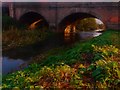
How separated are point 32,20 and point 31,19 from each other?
327 millimetres

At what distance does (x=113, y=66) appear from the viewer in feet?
45.3

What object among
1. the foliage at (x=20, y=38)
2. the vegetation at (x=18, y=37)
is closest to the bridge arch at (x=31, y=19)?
the vegetation at (x=18, y=37)

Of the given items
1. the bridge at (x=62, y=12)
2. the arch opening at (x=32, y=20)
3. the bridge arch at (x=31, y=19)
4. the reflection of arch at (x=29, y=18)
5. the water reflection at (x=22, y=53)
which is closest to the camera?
the water reflection at (x=22, y=53)

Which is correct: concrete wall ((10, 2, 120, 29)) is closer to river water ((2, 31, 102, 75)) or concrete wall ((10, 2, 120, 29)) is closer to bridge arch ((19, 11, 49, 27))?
bridge arch ((19, 11, 49, 27))

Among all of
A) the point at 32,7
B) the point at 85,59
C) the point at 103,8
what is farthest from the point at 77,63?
the point at 32,7

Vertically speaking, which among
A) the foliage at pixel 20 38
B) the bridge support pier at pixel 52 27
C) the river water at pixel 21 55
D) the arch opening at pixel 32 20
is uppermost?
the arch opening at pixel 32 20

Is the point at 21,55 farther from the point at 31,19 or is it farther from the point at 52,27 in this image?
the point at 31,19

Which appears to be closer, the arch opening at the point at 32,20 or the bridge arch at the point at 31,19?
the bridge arch at the point at 31,19

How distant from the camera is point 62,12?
4044 cm

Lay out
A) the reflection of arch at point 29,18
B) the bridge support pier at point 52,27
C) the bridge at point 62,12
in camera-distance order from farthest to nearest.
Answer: the reflection of arch at point 29,18
the bridge support pier at point 52,27
the bridge at point 62,12

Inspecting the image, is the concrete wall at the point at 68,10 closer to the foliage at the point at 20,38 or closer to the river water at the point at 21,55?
the foliage at the point at 20,38

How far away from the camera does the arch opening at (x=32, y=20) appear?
45.1 metres

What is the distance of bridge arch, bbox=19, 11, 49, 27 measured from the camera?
44.7 meters

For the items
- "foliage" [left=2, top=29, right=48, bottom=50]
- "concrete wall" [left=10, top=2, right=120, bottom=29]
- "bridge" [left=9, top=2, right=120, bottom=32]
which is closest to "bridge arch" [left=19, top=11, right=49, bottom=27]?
"bridge" [left=9, top=2, right=120, bottom=32]
